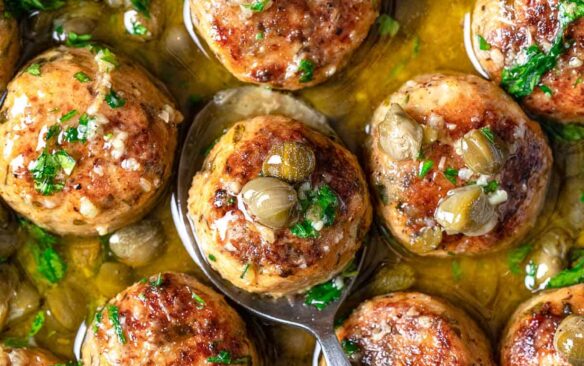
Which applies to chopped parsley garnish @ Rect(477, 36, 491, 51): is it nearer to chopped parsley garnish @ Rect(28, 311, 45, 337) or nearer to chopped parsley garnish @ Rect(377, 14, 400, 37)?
chopped parsley garnish @ Rect(377, 14, 400, 37)

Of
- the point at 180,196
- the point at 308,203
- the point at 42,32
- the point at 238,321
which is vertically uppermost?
the point at 42,32

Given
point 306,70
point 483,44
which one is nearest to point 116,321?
point 306,70

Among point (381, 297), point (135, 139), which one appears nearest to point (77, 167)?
point (135, 139)

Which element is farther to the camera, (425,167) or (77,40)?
(77,40)

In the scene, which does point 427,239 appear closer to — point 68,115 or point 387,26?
point 387,26

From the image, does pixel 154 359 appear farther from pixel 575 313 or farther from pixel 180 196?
pixel 575 313
